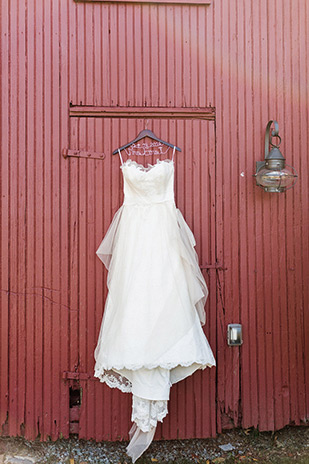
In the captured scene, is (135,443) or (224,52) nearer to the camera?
(135,443)

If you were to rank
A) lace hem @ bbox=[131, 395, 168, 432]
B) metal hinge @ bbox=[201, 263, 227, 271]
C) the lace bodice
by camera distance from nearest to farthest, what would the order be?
lace hem @ bbox=[131, 395, 168, 432] → the lace bodice → metal hinge @ bbox=[201, 263, 227, 271]

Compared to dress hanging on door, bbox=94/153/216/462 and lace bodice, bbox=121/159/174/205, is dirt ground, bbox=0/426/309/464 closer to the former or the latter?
dress hanging on door, bbox=94/153/216/462

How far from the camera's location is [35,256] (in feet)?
10.2

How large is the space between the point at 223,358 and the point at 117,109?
2.09m

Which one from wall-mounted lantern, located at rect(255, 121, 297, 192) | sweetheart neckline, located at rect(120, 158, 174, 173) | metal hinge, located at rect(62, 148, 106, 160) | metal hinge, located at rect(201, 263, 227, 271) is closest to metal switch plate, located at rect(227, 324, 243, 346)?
metal hinge, located at rect(201, 263, 227, 271)

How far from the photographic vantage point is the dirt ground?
296 centimetres

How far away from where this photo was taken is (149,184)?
2.96m

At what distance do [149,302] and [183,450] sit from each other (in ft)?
4.08

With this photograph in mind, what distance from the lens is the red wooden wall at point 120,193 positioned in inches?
122

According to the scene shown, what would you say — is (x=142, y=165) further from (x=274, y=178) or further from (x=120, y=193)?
(x=274, y=178)

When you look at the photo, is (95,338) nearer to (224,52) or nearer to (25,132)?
(25,132)

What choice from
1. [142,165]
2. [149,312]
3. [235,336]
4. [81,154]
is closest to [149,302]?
[149,312]

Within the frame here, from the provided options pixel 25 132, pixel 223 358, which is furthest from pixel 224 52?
pixel 223 358

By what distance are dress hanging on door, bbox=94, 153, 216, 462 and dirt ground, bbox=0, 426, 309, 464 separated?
250 mm
